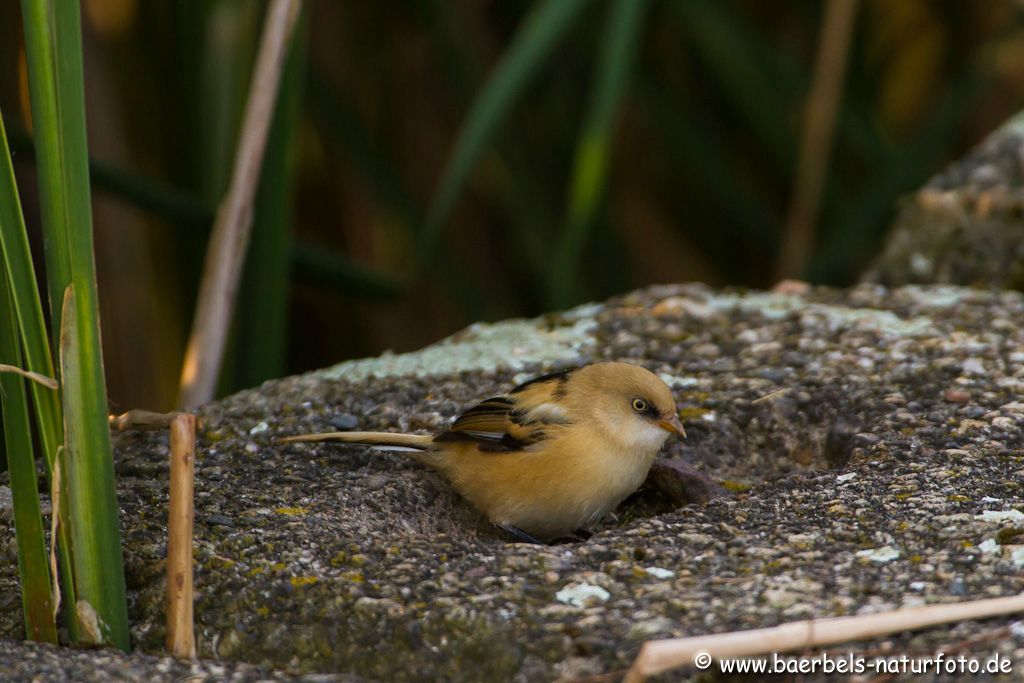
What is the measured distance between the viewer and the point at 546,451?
107 inches

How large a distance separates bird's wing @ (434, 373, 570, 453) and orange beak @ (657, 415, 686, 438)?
0.19 meters

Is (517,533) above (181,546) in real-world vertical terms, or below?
below

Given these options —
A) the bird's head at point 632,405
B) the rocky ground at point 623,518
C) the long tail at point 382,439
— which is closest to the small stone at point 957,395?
the rocky ground at point 623,518

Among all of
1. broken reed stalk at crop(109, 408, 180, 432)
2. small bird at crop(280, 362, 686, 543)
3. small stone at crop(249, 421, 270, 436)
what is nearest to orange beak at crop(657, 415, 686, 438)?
small bird at crop(280, 362, 686, 543)

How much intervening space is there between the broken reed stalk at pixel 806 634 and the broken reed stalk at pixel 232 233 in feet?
6.03

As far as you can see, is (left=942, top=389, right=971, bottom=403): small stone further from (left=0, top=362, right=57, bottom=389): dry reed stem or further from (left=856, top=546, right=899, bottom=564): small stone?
(left=0, top=362, right=57, bottom=389): dry reed stem

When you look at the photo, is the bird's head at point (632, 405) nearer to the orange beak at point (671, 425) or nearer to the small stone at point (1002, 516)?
the orange beak at point (671, 425)

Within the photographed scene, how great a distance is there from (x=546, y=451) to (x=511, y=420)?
0.09m

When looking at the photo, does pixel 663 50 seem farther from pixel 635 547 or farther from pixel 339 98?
pixel 635 547

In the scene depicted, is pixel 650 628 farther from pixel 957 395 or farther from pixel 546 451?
pixel 957 395

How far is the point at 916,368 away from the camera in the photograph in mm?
2986

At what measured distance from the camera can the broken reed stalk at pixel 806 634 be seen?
5.50 feet

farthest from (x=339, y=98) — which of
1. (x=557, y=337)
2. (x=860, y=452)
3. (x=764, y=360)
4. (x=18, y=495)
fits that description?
(x=18, y=495)

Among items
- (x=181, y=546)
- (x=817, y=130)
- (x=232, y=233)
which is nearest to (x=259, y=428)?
(x=232, y=233)
